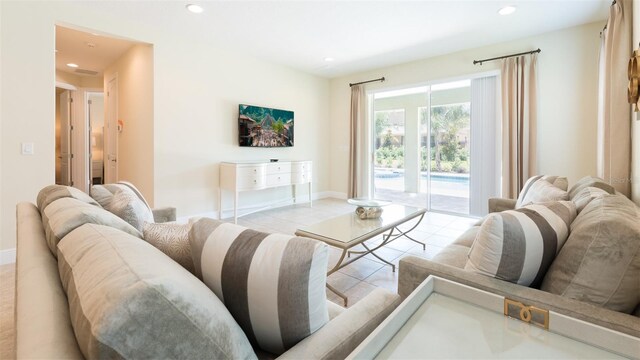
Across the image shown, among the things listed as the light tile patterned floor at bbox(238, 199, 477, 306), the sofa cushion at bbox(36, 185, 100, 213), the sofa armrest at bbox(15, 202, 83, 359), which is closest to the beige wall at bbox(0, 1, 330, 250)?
the light tile patterned floor at bbox(238, 199, 477, 306)

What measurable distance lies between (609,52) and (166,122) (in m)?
4.90

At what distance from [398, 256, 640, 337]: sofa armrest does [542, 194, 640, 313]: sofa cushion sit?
0.14ft

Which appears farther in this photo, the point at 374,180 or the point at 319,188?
the point at 319,188

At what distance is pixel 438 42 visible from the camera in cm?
424

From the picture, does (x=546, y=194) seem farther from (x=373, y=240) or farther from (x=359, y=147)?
(x=359, y=147)

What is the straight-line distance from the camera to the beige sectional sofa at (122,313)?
0.46 m

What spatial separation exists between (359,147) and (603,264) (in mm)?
5147

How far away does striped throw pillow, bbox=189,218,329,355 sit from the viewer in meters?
0.74

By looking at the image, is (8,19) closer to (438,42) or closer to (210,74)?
(210,74)

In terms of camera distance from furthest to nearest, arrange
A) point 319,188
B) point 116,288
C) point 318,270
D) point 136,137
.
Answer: point 319,188 → point 136,137 → point 318,270 → point 116,288

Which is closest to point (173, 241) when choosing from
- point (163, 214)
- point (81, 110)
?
point (163, 214)

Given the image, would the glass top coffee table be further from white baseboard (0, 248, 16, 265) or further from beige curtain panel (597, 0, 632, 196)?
white baseboard (0, 248, 16, 265)

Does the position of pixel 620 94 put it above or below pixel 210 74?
below

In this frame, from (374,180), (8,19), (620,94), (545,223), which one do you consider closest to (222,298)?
(545,223)
